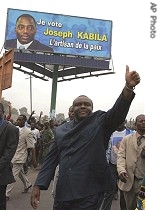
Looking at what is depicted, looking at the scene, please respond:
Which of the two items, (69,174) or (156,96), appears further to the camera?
(69,174)

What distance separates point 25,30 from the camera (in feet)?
88.2

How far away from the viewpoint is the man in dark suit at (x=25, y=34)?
2673cm

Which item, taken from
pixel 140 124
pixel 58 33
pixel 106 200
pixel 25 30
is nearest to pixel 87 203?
pixel 106 200

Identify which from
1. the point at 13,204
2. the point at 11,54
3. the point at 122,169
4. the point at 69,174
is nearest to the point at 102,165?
the point at 69,174

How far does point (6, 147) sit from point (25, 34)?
2374cm

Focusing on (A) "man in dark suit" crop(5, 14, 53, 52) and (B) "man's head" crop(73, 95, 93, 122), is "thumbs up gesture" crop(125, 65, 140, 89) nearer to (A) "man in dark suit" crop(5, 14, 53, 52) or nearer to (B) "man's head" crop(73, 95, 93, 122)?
(B) "man's head" crop(73, 95, 93, 122)

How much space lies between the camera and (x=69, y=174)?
2.68m

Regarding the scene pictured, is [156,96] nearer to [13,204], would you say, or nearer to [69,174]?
[69,174]

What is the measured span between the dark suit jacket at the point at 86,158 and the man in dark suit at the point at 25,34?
24.7 m

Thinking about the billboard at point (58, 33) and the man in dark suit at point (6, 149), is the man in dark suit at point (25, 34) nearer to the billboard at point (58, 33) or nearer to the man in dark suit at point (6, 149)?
the billboard at point (58, 33)

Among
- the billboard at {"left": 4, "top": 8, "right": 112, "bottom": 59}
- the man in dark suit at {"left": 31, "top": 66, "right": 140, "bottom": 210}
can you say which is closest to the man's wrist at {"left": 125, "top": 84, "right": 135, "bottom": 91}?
the man in dark suit at {"left": 31, "top": 66, "right": 140, "bottom": 210}

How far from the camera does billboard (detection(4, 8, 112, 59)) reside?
26797mm

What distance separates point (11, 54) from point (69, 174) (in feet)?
13.6

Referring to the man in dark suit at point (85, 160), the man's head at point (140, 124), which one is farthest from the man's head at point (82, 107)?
the man's head at point (140, 124)
